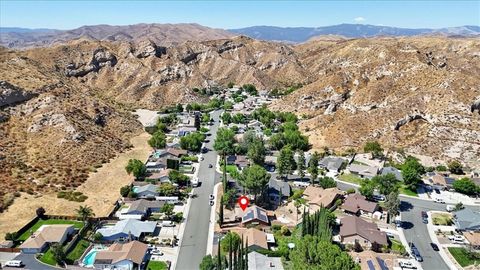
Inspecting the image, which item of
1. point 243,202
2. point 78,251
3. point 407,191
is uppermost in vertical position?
point 243,202

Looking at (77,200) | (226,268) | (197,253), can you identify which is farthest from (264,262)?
(77,200)

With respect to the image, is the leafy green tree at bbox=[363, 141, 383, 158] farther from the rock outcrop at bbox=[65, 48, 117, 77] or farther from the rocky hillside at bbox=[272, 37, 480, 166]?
the rock outcrop at bbox=[65, 48, 117, 77]

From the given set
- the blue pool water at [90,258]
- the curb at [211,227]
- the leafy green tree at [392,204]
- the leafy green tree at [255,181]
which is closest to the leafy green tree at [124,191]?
the curb at [211,227]

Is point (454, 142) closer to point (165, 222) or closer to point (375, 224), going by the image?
point (375, 224)

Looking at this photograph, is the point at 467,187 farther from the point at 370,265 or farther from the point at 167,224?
the point at 167,224

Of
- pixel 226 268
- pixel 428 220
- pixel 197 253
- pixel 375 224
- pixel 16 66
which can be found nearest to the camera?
pixel 226 268

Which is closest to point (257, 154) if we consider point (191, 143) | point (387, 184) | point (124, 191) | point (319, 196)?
point (319, 196)

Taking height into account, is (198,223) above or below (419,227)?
above
